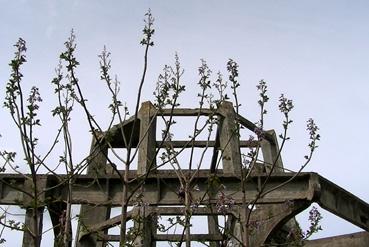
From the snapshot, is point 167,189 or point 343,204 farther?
point 343,204

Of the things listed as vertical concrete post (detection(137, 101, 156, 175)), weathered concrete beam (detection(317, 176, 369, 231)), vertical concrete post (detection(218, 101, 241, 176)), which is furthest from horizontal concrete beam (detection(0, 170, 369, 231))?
vertical concrete post (detection(218, 101, 241, 176))

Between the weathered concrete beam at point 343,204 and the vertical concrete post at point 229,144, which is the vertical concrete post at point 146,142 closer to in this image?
the vertical concrete post at point 229,144

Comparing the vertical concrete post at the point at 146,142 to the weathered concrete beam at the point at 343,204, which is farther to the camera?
the vertical concrete post at the point at 146,142

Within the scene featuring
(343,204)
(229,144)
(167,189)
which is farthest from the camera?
(229,144)

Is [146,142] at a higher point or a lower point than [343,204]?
higher

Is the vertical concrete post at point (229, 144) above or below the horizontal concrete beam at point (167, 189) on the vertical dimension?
above

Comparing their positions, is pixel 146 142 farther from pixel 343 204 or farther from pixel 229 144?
pixel 343 204

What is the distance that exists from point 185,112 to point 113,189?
11.6 feet

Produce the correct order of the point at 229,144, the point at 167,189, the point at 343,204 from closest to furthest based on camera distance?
the point at 167,189, the point at 343,204, the point at 229,144

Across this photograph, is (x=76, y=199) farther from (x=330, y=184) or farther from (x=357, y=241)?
(x=357, y=241)

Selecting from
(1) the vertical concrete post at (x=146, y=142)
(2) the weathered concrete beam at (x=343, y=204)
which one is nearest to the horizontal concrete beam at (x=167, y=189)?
(2) the weathered concrete beam at (x=343, y=204)

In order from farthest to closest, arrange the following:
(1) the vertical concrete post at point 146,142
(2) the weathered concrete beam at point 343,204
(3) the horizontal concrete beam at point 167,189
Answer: (1) the vertical concrete post at point 146,142 < (2) the weathered concrete beam at point 343,204 < (3) the horizontal concrete beam at point 167,189

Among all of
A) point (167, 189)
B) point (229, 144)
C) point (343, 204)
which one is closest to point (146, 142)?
point (229, 144)

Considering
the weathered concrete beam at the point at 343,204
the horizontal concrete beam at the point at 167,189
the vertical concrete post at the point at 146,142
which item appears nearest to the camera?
the horizontal concrete beam at the point at 167,189
